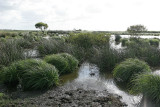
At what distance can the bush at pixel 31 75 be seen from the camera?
18.4 feet

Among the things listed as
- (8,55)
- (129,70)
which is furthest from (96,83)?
(8,55)

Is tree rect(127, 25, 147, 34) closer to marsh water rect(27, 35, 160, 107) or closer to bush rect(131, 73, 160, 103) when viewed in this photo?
marsh water rect(27, 35, 160, 107)

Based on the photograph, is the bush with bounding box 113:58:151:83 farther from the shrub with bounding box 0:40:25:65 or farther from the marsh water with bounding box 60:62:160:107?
the shrub with bounding box 0:40:25:65

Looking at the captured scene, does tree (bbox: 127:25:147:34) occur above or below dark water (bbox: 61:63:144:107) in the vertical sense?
above

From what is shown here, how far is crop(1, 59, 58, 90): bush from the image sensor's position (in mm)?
5613

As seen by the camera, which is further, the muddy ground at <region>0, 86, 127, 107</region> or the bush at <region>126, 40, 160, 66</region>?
the bush at <region>126, 40, 160, 66</region>

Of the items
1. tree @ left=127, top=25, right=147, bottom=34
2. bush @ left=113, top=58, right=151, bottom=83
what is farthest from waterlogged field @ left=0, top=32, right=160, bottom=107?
tree @ left=127, top=25, right=147, bottom=34

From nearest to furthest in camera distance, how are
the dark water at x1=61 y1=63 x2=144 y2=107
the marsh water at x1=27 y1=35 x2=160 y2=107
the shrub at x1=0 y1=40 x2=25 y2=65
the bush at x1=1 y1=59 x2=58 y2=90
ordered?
the marsh water at x1=27 y1=35 x2=160 y2=107 → the dark water at x1=61 y1=63 x2=144 y2=107 → the bush at x1=1 y1=59 x2=58 y2=90 → the shrub at x1=0 y1=40 x2=25 y2=65

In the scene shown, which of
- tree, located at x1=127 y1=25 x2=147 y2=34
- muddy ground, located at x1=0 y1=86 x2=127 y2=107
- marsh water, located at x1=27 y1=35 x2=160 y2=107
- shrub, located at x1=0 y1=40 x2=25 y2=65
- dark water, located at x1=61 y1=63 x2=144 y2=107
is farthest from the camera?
tree, located at x1=127 y1=25 x2=147 y2=34

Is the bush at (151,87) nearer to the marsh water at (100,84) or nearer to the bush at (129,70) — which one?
the marsh water at (100,84)

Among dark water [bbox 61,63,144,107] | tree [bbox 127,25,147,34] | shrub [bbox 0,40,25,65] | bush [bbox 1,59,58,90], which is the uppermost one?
tree [bbox 127,25,147,34]

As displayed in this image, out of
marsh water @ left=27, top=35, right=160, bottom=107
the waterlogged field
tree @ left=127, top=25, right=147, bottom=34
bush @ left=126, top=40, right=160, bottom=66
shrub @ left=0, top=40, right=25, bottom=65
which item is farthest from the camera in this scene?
tree @ left=127, top=25, right=147, bottom=34

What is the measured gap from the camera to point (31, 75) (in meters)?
5.64

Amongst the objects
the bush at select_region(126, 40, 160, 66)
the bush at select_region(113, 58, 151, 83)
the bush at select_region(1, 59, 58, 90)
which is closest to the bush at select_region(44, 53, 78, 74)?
the bush at select_region(1, 59, 58, 90)
